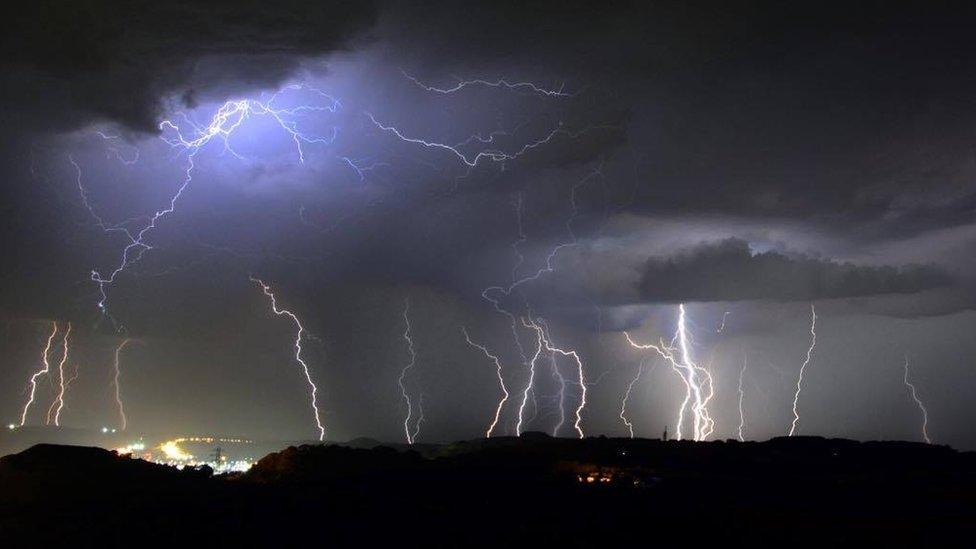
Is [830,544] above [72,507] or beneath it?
beneath

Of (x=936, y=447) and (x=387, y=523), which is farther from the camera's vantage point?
(x=936, y=447)

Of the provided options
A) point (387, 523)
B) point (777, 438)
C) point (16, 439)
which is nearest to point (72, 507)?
point (387, 523)

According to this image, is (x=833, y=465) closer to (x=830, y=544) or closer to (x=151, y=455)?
(x=830, y=544)

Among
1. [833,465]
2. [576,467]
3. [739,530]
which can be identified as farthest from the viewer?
[833,465]

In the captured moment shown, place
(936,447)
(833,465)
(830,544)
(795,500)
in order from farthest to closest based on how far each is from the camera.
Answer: (936,447) → (833,465) → (795,500) → (830,544)

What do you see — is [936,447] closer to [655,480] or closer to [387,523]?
[655,480]

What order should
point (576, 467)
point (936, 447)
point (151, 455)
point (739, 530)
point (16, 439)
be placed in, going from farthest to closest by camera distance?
1. point (16, 439)
2. point (151, 455)
3. point (936, 447)
4. point (576, 467)
5. point (739, 530)

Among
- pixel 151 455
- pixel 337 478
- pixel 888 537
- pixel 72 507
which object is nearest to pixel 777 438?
pixel 888 537
